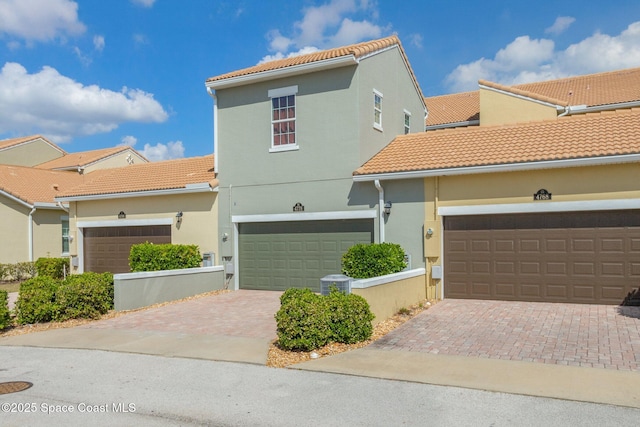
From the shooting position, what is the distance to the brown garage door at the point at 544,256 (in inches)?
461

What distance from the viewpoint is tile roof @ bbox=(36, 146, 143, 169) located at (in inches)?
1265

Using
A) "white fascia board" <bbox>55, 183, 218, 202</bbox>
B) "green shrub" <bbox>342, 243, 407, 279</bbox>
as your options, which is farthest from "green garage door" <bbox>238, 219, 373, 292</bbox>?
"green shrub" <bbox>342, 243, 407, 279</bbox>

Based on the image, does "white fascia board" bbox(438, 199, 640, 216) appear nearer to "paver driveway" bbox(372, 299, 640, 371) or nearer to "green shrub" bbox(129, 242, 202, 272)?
"paver driveway" bbox(372, 299, 640, 371)

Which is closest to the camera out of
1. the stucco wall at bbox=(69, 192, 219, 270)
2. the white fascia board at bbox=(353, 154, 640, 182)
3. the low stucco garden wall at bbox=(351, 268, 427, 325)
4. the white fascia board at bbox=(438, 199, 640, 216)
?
the low stucco garden wall at bbox=(351, 268, 427, 325)

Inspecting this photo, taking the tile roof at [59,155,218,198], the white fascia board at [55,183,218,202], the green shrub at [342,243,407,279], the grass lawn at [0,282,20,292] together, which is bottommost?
the grass lawn at [0,282,20,292]

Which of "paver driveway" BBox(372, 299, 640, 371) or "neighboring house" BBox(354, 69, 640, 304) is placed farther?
"neighboring house" BBox(354, 69, 640, 304)

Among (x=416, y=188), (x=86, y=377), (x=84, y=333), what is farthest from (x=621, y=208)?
(x=84, y=333)

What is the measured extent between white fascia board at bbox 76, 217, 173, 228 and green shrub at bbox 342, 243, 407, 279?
7972 mm

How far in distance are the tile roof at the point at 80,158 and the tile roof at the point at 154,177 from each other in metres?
11.3

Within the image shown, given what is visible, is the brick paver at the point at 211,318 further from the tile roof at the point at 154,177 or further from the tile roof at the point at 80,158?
the tile roof at the point at 80,158

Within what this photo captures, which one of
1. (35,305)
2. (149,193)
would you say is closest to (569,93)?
(149,193)

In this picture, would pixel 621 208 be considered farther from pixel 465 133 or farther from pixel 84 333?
pixel 84 333

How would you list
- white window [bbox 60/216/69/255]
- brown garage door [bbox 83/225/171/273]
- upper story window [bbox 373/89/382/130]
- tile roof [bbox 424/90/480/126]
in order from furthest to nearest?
white window [bbox 60/216/69/255]
tile roof [bbox 424/90/480/126]
brown garage door [bbox 83/225/171/273]
upper story window [bbox 373/89/382/130]

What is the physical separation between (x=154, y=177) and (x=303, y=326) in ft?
42.3
